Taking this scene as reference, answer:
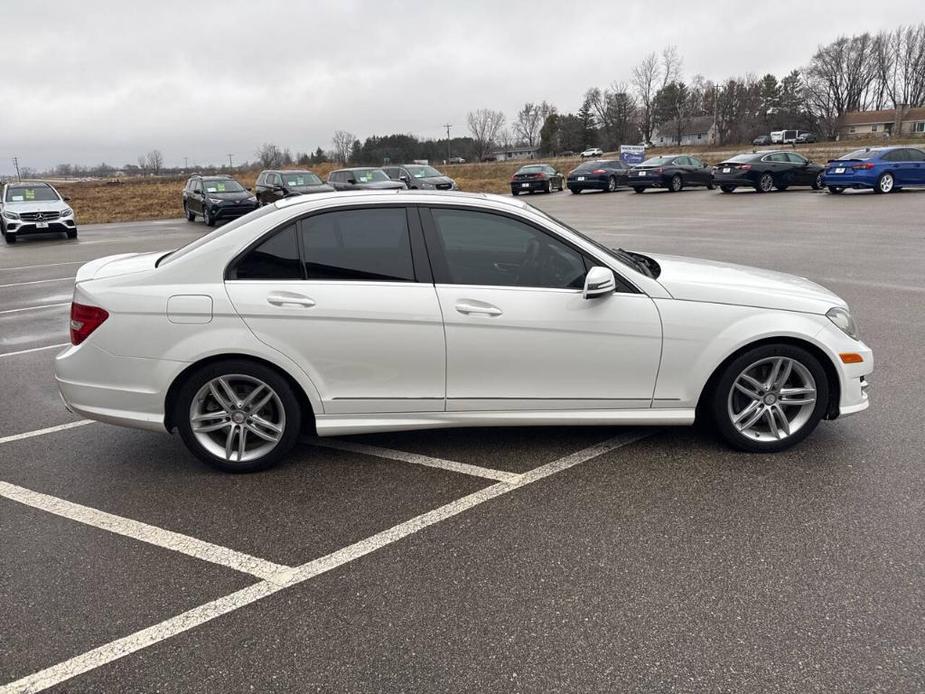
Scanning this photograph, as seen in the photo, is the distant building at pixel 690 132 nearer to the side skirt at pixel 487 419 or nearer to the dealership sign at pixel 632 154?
the dealership sign at pixel 632 154

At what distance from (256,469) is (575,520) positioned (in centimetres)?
193

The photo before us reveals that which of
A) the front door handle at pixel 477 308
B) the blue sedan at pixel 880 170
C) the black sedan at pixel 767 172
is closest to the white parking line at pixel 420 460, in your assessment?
the front door handle at pixel 477 308

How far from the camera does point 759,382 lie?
13.7ft

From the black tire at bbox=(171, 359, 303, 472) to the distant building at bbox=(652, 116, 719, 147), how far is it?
112477mm

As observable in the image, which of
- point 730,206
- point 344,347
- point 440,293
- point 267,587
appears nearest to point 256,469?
point 344,347

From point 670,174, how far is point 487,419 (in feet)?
99.7

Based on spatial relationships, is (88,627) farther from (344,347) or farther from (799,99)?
(799,99)

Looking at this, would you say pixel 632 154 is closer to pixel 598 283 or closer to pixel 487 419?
pixel 598 283

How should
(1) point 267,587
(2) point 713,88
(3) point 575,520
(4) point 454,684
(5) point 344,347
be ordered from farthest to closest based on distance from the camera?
(2) point 713,88 < (5) point 344,347 < (3) point 575,520 < (1) point 267,587 < (4) point 454,684

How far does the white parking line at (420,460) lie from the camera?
400 centimetres

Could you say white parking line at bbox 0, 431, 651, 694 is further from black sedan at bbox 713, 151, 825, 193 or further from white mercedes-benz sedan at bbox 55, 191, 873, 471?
black sedan at bbox 713, 151, 825, 193

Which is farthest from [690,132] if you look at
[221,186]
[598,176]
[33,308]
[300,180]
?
[33,308]

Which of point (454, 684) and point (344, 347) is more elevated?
point (344, 347)

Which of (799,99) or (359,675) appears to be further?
(799,99)
